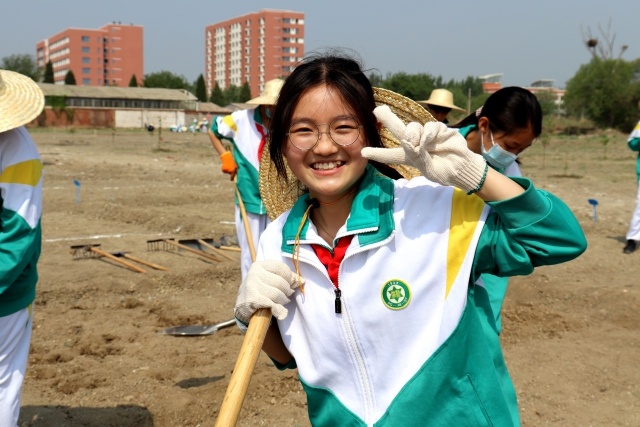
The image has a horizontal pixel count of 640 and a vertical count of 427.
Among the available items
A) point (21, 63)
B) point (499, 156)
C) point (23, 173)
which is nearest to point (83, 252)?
point (23, 173)

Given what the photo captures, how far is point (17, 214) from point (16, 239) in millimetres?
86

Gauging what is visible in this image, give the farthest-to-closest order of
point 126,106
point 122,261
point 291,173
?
point 126,106 → point 122,261 → point 291,173

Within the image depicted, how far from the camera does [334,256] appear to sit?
5.77 ft

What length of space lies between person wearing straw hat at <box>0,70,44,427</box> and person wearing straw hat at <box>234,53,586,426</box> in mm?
1113

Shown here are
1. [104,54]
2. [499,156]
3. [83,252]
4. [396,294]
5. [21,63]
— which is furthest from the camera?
[104,54]

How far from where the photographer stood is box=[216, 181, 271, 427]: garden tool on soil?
1666 millimetres

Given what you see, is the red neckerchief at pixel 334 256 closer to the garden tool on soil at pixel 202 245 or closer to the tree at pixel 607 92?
the garden tool on soil at pixel 202 245

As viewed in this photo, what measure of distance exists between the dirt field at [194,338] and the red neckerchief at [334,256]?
2.51 meters

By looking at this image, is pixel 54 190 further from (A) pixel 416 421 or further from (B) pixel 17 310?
(A) pixel 416 421

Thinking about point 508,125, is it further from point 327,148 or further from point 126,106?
point 126,106

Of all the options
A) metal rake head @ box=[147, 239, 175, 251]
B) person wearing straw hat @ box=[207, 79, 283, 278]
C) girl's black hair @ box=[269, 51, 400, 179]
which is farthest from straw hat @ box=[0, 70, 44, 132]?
metal rake head @ box=[147, 239, 175, 251]

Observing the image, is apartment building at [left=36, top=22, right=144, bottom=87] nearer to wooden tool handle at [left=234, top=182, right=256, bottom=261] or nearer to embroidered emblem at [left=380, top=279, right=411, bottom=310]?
wooden tool handle at [left=234, top=182, right=256, bottom=261]

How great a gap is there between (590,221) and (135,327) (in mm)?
6956

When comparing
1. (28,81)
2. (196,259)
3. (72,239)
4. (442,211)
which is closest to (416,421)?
(442,211)
